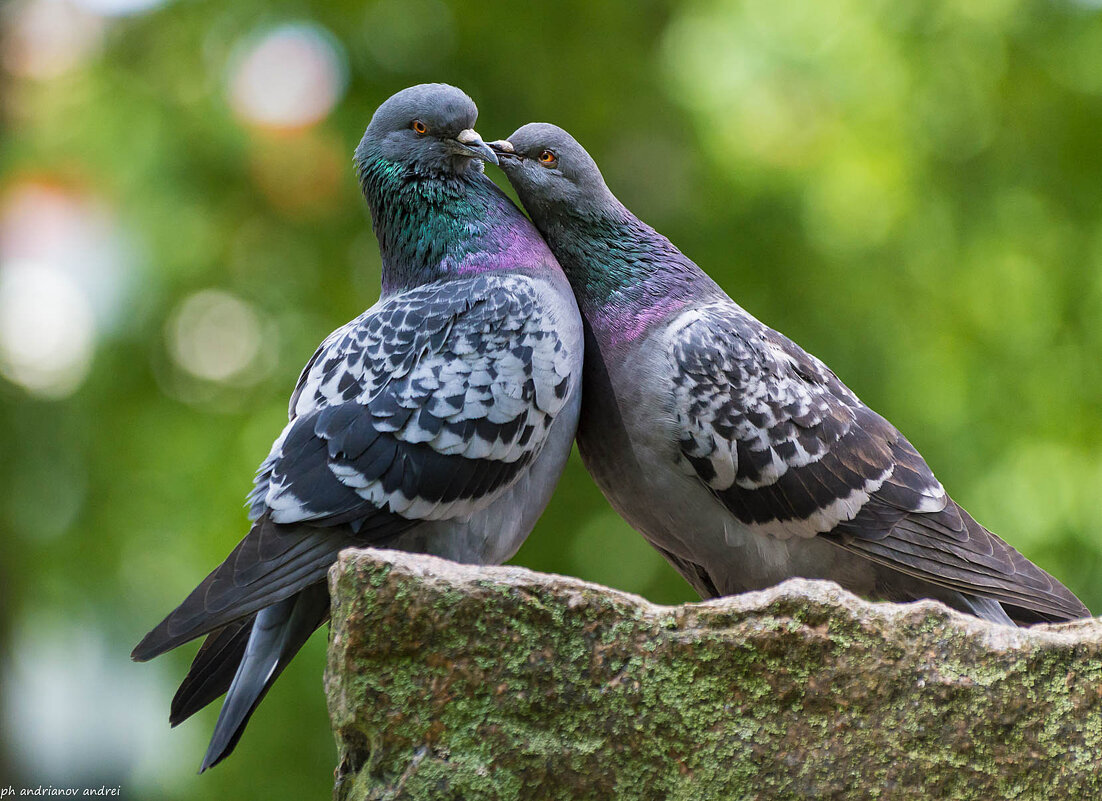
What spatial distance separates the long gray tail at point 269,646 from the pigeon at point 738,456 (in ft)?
3.03

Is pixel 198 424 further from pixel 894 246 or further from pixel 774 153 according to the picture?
pixel 894 246

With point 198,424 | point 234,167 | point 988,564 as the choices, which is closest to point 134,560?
point 198,424

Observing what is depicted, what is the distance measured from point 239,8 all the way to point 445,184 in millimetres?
4218

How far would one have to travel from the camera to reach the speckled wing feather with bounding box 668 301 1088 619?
9.72 feet

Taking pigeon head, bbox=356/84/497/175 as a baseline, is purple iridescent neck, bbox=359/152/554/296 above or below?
below

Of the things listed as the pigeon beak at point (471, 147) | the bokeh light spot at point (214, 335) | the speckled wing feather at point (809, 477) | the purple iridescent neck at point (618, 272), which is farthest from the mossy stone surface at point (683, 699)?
the bokeh light spot at point (214, 335)

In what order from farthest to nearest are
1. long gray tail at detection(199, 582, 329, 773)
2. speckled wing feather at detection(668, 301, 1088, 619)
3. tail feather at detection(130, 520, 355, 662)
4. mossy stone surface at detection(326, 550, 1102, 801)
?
speckled wing feather at detection(668, 301, 1088, 619) → long gray tail at detection(199, 582, 329, 773) → tail feather at detection(130, 520, 355, 662) → mossy stone surface at detection(326, 550, 1102, 801)

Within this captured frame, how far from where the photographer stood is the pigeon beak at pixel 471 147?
3.18 meters

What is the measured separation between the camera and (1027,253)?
6.62 meters

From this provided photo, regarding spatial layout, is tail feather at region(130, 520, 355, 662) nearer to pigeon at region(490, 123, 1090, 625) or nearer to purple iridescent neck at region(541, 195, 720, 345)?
pigeon at region(490, 123, 1090, 625)

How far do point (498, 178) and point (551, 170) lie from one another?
9.36 feet

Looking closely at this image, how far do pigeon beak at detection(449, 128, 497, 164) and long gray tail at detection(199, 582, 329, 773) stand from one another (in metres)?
1.31

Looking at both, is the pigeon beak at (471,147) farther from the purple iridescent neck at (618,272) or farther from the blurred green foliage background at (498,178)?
the blurred green foliage background at (498,178)

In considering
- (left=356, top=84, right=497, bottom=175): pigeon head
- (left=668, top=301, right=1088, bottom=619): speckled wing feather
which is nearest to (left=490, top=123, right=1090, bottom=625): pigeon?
(left=668, top=301, right=1088, bottom=619): speckled wing feather
